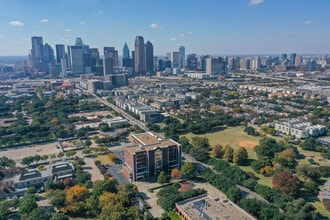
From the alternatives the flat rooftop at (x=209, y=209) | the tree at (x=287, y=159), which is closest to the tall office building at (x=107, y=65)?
the tree at (x=287, y=159)

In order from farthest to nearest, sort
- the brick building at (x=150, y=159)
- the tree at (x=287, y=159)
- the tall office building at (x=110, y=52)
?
1. the tall office building at (x=110, y=52)
2. the tree at (x=287, y=159)
3. the brick building at (x=150, y=159)

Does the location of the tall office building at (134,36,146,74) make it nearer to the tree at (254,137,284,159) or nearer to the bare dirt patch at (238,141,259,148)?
the bare dirt patch at (238,141,259,148)

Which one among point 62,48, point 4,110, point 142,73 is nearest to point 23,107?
point 4,110

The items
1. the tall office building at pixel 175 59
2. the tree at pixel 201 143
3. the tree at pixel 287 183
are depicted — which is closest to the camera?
the tree at pixel 287 183

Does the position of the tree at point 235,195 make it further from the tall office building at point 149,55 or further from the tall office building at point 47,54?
the tall office building at point 47,54

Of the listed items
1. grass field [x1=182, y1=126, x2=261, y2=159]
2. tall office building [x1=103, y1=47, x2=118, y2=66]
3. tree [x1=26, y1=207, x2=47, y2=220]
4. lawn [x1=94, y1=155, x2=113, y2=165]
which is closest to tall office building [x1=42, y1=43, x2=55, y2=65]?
tall office building [x1=103, y1=47, x2=118, y2=66]

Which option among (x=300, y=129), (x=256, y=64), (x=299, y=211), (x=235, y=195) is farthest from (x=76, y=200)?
(x=256, y=64)

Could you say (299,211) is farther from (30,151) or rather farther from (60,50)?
(60,50)

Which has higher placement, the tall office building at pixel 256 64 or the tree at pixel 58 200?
the tall office building at pixel 256 64
